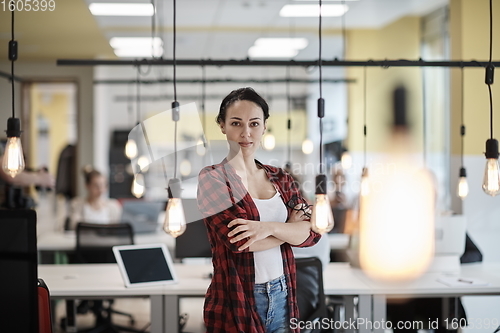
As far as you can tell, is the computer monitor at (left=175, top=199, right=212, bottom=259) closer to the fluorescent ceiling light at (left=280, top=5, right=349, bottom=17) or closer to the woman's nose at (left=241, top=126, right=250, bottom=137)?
the woman's nose at (left=241, top=126, right=250, bottom=137)

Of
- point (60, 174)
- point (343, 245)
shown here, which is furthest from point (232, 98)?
point (60, 174)

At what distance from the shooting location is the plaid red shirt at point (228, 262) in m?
2.06

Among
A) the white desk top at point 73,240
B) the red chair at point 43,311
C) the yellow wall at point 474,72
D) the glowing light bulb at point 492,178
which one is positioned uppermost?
the yellow wall at point 474,72

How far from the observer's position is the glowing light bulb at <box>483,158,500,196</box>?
9.20 ft

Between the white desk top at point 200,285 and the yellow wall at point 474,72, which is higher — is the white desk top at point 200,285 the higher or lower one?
the lower one

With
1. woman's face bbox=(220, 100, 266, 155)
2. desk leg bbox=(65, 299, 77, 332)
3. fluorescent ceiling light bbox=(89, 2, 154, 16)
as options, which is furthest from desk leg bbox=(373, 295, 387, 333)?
fluorescent ceiling light bbox=(89, 2, 154, 16)

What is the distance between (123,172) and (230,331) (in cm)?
868

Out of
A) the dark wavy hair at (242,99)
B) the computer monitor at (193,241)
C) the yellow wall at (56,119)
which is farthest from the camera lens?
the yellow wall at (56,119)

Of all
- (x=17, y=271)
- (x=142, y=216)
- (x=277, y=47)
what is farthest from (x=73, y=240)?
(x=277, y=47)

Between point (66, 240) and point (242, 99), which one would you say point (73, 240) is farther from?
point (242, 99)

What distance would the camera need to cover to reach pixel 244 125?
2158mm

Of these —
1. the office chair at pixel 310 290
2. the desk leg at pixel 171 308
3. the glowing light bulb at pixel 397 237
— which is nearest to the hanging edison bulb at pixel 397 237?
the glowing light bulb at pixel 397 237

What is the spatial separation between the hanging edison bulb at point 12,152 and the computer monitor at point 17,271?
3.73 ft

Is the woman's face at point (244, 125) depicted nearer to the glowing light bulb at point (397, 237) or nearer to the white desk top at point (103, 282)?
the white desk top at point (103, 282)
